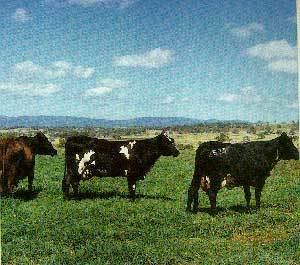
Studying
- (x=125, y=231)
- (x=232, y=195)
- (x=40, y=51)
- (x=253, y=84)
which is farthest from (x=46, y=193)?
(x=253, y=84)

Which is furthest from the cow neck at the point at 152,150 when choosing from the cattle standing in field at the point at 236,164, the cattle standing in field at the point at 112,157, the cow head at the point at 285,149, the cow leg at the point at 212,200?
the cow head at the point at 285,149

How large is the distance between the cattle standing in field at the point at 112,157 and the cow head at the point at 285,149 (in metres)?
0.65

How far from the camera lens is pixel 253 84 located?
376 centimetres

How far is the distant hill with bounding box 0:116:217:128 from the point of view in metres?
3.36

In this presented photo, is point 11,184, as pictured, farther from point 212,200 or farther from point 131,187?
point 212,200

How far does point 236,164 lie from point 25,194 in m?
1.19

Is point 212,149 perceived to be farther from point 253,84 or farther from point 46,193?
point 46,193

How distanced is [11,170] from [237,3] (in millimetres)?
1561

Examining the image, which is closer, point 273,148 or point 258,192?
point 258,192

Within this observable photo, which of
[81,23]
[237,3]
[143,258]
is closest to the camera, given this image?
[143,258]

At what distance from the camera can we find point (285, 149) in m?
3.84

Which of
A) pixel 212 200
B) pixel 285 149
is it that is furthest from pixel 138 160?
pixel 285 149

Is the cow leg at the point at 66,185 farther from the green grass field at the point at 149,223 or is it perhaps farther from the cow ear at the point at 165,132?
the cow ear at the point at 165,132

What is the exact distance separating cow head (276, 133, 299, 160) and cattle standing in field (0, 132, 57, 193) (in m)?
1.30
